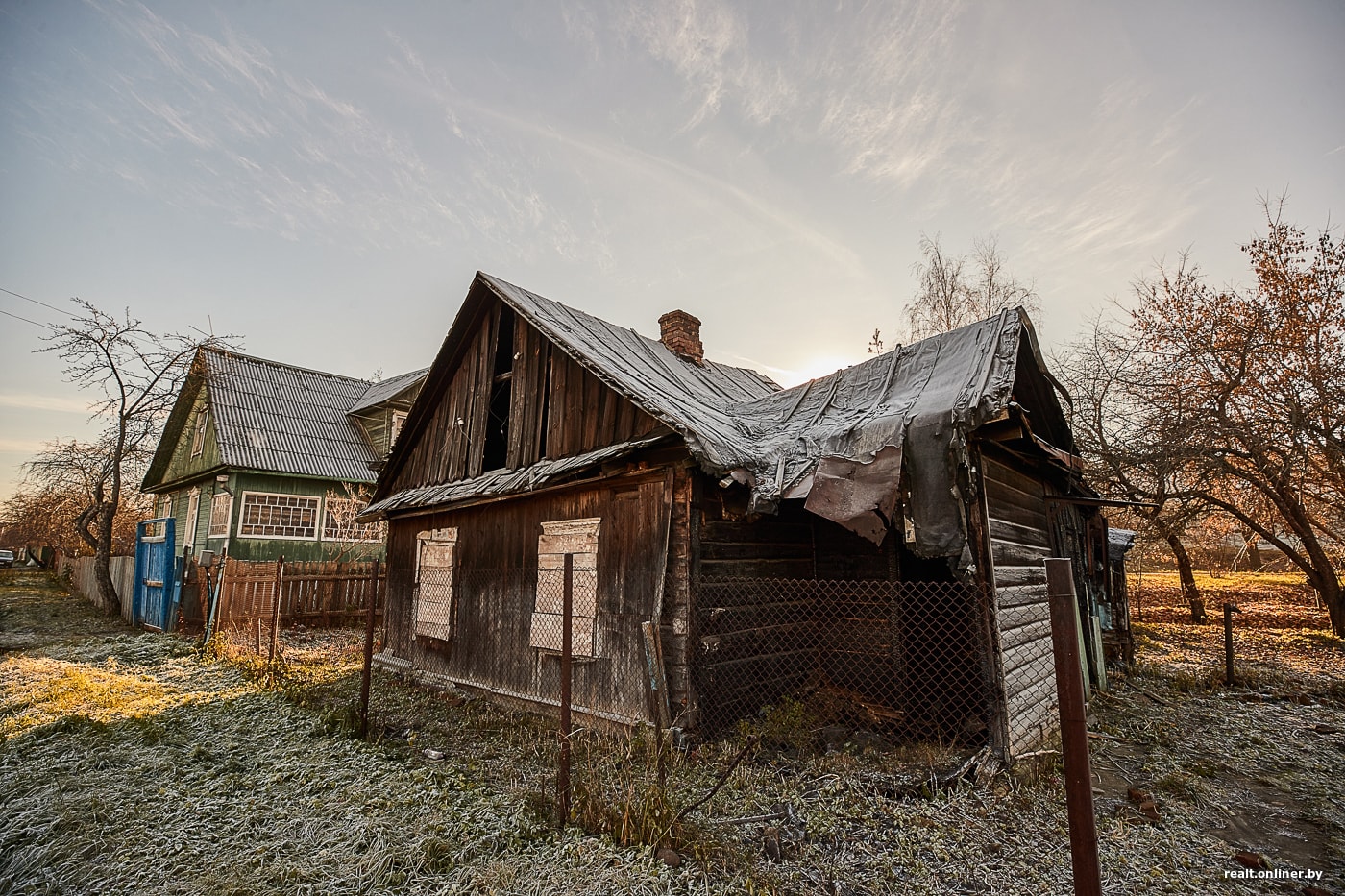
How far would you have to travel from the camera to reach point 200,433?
2036cm

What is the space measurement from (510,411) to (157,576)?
37.9 ft

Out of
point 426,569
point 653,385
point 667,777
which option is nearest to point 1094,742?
point 667,777

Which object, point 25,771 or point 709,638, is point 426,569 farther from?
point 709,638

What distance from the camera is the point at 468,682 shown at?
9.16 meters

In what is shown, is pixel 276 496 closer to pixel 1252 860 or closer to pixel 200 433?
pixel 200 433

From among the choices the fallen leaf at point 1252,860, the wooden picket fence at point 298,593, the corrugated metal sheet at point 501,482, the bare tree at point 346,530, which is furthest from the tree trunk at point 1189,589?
the bare tree at point 346,530

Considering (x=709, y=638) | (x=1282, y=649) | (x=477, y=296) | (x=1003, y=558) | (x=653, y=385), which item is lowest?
(x=1282, y=649)

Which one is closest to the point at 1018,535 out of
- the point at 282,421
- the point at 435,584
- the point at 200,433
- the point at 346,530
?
the point at 435,584

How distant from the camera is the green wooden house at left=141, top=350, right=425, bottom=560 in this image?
18.0 metres

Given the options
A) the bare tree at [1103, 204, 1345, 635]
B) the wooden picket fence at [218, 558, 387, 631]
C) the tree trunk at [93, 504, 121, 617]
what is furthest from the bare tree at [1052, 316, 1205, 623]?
the tree trunk at [93, 504, 121, 617]

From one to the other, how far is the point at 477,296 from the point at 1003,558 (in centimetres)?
A: 867

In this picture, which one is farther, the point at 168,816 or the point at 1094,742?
the point at 1094,742

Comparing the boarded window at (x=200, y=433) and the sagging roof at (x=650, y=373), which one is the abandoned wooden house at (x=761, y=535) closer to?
the sagging roof at (x=650, y=373)

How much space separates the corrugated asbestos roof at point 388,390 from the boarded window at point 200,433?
419 cm
